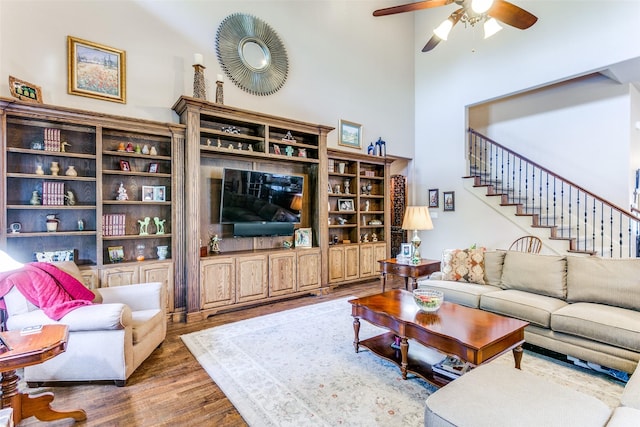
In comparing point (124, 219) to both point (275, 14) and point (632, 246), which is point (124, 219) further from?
point (632, 246)

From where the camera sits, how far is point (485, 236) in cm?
612

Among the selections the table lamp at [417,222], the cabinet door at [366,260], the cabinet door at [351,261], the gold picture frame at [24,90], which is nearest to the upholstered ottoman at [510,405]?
the table lamp at [417,222]

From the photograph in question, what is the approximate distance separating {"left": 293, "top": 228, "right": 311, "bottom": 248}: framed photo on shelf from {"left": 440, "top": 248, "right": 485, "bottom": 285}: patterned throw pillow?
6.74 feet

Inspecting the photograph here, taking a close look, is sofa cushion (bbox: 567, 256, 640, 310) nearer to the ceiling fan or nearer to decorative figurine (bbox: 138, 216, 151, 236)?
the ceiling fan

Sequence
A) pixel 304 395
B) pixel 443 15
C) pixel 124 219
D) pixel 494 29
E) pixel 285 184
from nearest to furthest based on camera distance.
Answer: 1. pixel 304 395
2. pixel 494 29
3. pixel 124 219
4. pixel 285 184
5. pixel 443 15

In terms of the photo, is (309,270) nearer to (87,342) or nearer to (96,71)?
(87,342)

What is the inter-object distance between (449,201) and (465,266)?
313 centimetres

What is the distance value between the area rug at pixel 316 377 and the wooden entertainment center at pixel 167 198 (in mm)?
860

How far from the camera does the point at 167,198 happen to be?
13.0 ft

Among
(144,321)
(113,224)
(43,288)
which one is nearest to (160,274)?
(113,224)

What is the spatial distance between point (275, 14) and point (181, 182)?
3.12m

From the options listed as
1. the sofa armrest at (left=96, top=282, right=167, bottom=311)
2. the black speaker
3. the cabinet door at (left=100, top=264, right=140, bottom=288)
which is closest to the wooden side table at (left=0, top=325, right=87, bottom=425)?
the sofa armrest at (left=96, top=282, right=167, bottom=311)

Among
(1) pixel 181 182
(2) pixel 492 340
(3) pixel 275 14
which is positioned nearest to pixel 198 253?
(1) pixel 181 182

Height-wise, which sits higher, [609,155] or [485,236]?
[609,155]
